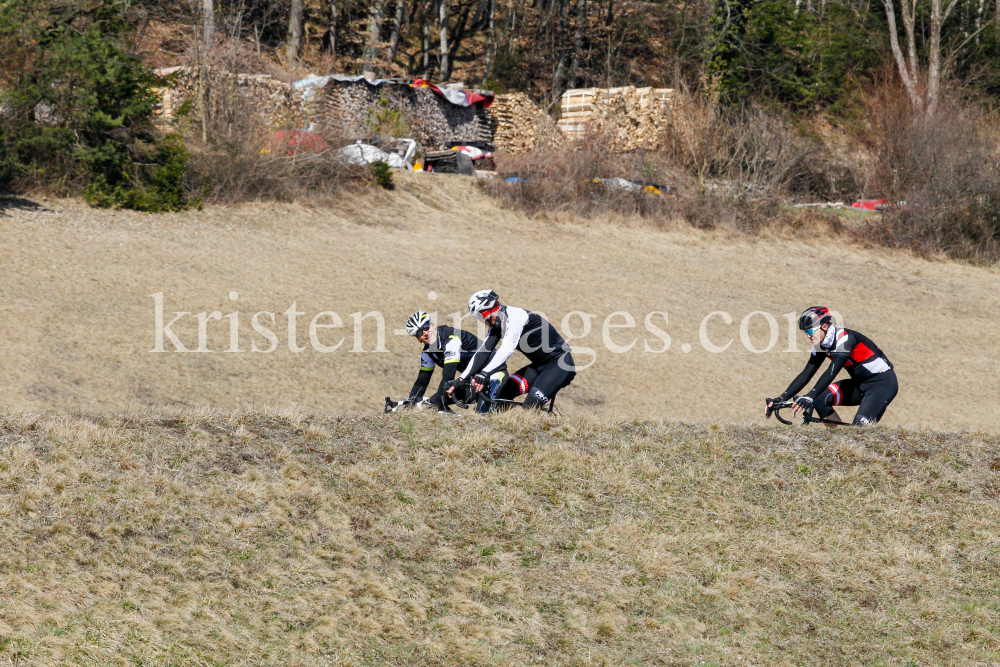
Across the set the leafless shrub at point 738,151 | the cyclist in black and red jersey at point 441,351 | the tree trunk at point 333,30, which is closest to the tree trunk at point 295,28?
the tree trunk at point 333,30

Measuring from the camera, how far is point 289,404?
13.4 metres

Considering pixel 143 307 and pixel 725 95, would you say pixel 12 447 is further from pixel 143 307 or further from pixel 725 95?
pixel 725 95

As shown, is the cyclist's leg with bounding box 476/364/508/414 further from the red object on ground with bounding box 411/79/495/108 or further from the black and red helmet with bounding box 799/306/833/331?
the red object on ground with bounding box 411/79/495/108

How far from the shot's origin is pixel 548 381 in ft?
31.0

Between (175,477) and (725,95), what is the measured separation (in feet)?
102

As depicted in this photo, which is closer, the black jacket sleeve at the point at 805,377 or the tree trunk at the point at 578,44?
the black jacket sleeve at the point at 805,377

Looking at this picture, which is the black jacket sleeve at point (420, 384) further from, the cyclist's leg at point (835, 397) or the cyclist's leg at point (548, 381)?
the cyclist's leg at point (835, 397)

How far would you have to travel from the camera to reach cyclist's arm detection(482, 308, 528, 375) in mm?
8859

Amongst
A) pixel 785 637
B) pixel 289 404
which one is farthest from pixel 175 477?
pixel 289 404

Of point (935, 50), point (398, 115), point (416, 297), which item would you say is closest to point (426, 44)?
point (398, 115)

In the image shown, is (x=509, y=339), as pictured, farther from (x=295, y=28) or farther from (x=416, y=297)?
(x=295, y=28)

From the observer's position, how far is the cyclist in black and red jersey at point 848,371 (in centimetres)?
940

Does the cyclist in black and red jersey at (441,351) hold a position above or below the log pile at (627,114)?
below

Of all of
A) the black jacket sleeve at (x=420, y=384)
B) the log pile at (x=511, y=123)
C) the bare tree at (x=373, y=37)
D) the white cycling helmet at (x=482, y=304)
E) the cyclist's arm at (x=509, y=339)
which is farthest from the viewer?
the bare tree at (x=373, y=37)
